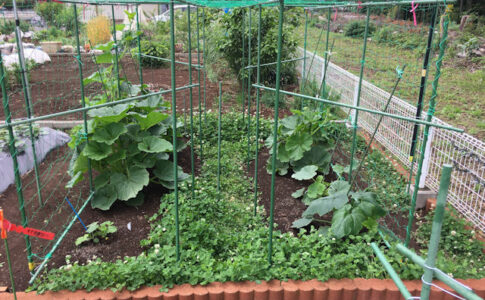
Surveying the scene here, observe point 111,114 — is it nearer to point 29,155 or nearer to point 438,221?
point 29,155

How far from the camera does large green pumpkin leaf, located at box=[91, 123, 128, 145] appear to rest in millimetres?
3463

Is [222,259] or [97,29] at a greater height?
[97,29]

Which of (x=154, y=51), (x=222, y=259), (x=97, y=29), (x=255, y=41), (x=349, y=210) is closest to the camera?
(x=222, y=259)

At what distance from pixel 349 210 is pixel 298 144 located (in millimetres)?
1287

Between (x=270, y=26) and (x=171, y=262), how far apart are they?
5.78 metres

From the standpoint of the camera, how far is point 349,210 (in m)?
3.09

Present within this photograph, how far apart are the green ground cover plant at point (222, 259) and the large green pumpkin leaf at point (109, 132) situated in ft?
2.53

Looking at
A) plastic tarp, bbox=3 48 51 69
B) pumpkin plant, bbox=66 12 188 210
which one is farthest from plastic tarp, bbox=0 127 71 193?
plastic tarp, bbox=3 48 51 69

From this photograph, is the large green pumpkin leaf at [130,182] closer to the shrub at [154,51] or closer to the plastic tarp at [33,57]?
the plastic tarp at [33,57]

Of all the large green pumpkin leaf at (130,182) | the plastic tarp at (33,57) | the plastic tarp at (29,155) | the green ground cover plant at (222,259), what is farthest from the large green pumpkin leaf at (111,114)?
the plastic tarp at (33,57)

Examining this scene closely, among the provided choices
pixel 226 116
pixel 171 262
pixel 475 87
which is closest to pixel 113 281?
pixel 171 262

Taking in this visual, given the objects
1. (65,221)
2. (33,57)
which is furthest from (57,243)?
(33,57)

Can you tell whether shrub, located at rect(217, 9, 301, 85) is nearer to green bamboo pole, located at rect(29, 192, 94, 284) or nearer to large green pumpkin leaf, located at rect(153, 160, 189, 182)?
large green pumpkin leaf, located at rect(153, 160, 189, 182)

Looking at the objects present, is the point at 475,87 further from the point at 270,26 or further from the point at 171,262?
the point at 171,262
